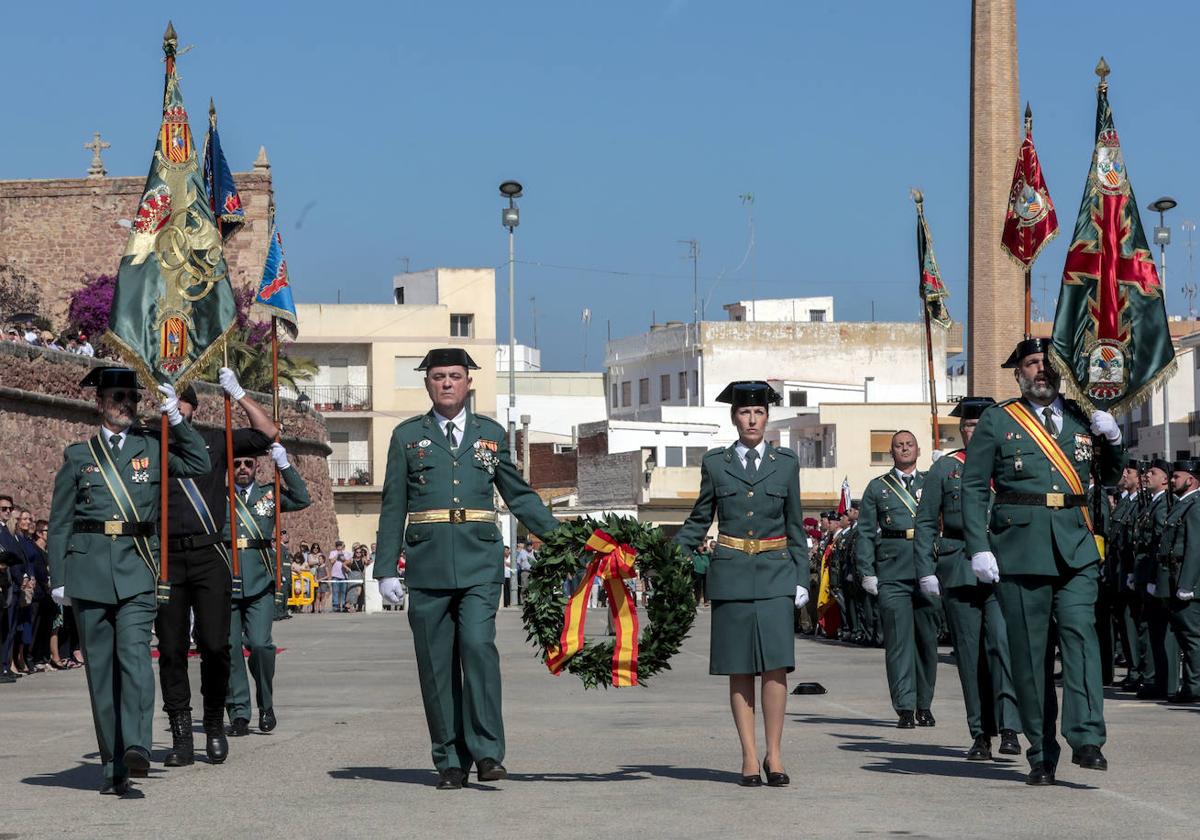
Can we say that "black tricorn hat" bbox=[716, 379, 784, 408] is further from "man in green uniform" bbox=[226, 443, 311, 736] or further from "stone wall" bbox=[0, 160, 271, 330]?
"stone wall" bbox=[0, 160, 271, 330]

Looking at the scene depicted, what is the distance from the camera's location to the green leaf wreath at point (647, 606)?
442 inches

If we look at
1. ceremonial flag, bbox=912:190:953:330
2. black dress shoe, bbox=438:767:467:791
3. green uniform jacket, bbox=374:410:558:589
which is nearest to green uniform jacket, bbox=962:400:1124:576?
green uniform jacket, bbox=374:410:558:589

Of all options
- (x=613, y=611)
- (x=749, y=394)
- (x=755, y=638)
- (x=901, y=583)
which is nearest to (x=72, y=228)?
(x=901, y=583)

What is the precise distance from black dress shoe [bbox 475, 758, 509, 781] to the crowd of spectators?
10672 mm

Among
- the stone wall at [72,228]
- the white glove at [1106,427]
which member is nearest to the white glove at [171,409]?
the white glove at [1106,427]

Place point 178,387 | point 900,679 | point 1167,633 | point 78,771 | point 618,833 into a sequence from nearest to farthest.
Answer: point 618,833 < point 78,771 < point 178,387 < point 900,679 < point 1167,633

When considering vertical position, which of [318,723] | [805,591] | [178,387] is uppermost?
[178,387]

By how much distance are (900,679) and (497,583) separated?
4.27 m

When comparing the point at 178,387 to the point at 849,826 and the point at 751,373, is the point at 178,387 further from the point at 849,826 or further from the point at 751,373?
the point at 751,373

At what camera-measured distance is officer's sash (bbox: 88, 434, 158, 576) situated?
11.1m

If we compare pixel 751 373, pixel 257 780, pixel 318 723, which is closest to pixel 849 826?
pixel 257 780

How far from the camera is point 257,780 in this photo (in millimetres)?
11062

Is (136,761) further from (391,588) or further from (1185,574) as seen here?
(1185,574)

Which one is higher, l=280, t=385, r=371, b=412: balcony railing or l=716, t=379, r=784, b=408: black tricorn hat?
l=280, t=385, r=371, b=412: balcony railing
